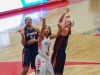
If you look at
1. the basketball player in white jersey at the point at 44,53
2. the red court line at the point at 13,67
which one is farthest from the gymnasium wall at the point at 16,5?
the basketball player in white jersey at the point at 44,53

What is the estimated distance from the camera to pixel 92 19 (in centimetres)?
1421

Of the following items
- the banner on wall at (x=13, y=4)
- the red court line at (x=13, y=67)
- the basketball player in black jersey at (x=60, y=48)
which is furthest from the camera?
the banner on wall at (x=13, y=4)

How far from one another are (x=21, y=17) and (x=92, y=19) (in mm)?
3800

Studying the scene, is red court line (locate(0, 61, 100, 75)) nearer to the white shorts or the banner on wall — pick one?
the white shorts

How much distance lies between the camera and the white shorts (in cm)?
561

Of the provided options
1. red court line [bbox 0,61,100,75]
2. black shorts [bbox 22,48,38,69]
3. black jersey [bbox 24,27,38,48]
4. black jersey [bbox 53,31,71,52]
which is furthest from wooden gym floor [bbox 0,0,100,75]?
black jersey [bbox 53,31,71,52]

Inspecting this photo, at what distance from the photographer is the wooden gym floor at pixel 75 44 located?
7627mm

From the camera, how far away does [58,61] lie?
595cm

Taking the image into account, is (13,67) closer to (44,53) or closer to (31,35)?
(31,35)

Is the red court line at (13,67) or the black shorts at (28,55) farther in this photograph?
the red court line at (13,67)

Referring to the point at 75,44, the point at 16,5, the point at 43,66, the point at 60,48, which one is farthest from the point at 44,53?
the point at 16,5

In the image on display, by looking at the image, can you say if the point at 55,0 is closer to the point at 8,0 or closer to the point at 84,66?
the point at 8,0

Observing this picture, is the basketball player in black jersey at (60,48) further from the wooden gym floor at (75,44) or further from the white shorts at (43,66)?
the wooden gym floor at (75,44)

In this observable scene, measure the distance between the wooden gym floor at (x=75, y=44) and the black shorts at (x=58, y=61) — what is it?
1.23 metres
